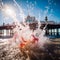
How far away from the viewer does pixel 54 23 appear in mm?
3240

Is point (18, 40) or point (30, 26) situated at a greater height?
point (30, 26)

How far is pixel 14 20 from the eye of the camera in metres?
3.28

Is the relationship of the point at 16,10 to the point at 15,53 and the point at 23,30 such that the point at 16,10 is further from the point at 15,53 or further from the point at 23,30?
the point at 15,53

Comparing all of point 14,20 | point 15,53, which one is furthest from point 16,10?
point 15,53

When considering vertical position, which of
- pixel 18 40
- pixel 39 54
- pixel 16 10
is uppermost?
pixel 16 10

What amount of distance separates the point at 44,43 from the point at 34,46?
0.57 feet

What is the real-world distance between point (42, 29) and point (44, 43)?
0.89ft

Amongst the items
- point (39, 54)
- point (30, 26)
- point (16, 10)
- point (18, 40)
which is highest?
point (16, 10)

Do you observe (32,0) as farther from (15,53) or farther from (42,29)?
(15,53)

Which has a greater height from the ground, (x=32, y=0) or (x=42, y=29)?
(x=32, y=0)

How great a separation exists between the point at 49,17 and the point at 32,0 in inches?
15.0

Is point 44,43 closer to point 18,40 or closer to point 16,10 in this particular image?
point 18,40

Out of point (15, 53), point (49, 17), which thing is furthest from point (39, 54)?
point (49, 17)

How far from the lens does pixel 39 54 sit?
3303 mm
